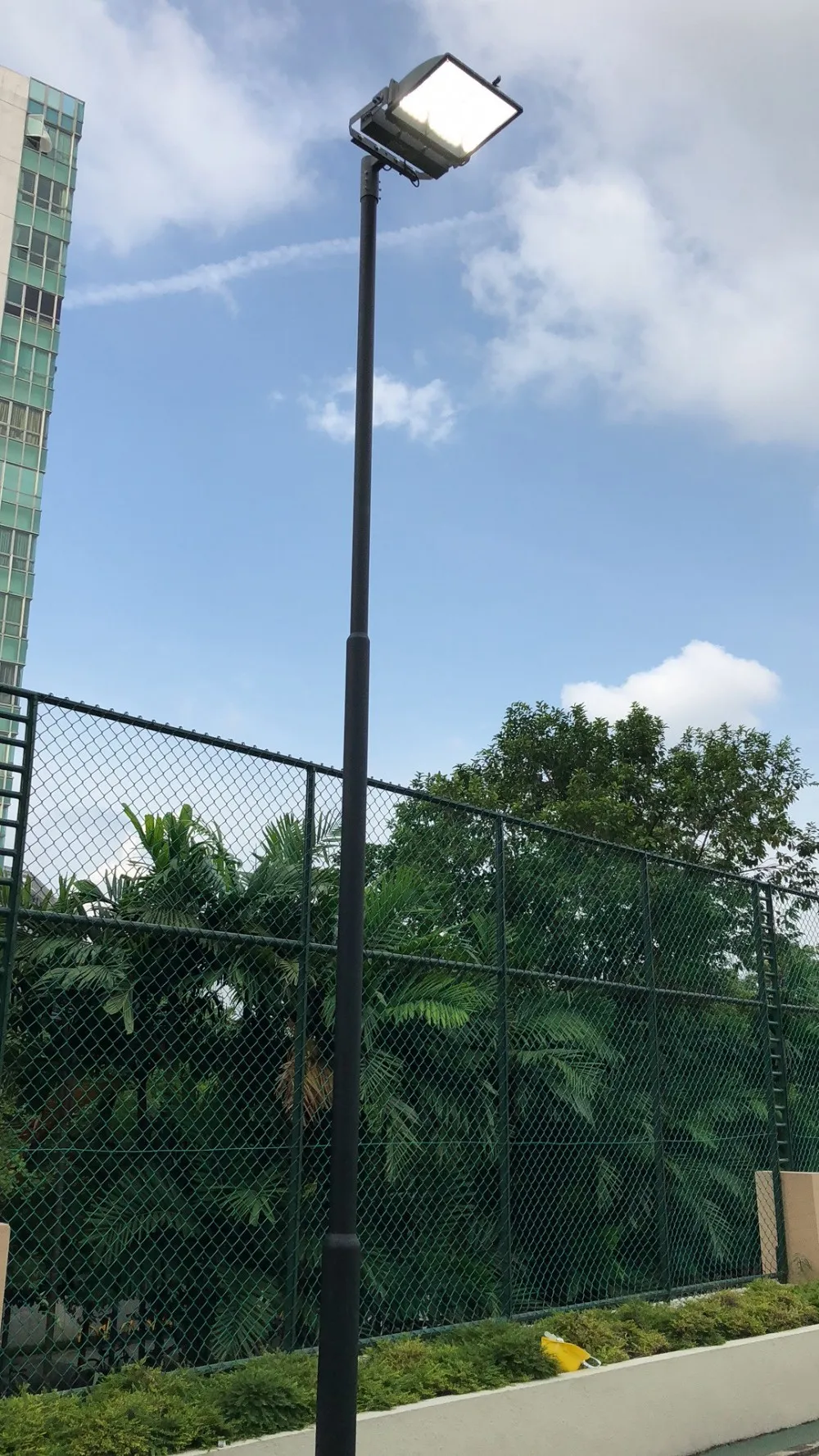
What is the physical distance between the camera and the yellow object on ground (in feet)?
20.2

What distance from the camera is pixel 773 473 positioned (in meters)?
18.8

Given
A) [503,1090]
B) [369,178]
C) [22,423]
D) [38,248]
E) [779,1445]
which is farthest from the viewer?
[38,248]

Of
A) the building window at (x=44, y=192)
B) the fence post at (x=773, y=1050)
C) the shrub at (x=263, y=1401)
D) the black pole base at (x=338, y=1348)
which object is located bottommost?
the shrub at (x=263, y=1401)

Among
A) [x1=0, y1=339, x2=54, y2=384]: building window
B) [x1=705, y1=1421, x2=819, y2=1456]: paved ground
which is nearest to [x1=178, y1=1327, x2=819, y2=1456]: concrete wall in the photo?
[x1=705, y1=1421, x2=819, y2=1456]: paved ground

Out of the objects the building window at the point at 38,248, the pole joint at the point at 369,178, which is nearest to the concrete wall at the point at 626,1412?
the pole joint at the point at 369,178

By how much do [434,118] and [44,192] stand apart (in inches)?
2201

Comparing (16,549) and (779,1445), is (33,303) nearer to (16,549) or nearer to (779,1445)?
(16,549)

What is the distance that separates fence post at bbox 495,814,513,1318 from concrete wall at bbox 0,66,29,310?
51.2m

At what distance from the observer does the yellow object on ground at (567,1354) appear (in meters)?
6.16

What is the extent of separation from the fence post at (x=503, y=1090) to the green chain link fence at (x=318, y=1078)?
0.02 m

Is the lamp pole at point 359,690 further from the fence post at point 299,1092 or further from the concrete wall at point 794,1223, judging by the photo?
the concrete wall at point 794,1223

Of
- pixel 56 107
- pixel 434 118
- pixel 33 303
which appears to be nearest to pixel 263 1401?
pixel 434 118

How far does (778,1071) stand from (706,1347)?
323 centimetres

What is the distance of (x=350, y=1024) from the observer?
4.44 meters
